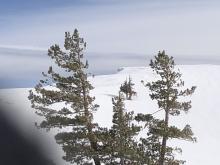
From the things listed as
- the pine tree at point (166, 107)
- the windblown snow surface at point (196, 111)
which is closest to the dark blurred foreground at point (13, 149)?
the pine tree at point (166, 107)

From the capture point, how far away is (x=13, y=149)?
16.8 ft

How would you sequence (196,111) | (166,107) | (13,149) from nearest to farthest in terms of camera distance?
(13,149)
(166,107)
(196,111)

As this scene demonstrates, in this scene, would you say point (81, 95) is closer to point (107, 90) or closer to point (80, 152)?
point (80, 152)

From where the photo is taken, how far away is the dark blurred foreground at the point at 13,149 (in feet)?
15.9

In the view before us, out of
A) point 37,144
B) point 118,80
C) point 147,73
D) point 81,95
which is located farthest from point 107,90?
point 37,144

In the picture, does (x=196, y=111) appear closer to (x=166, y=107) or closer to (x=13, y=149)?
(x=166, y=107)

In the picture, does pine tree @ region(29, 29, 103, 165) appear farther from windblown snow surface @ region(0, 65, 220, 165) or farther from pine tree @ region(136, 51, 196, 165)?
windblown snow surface @ region(0, 65, 220, 165)

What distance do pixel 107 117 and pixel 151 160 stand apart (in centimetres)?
5578

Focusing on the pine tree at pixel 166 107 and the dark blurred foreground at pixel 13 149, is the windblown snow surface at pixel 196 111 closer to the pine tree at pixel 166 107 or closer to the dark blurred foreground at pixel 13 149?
the pine tree at pixel 166 107

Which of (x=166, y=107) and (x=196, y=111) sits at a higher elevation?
(x=166, y=107)

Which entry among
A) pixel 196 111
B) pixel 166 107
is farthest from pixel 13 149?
pixel 196 111

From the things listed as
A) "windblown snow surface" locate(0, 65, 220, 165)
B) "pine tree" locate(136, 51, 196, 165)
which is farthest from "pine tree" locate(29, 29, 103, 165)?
"windblown snow surface" locate(0, 65, 220, 165)

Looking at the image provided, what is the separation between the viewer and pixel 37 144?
18.3 feet

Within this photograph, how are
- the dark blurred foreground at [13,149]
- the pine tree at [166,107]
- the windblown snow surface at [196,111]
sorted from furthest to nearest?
the windblown snow surface at [196,111]
the pine tree at [166,107]
the dark blurred foreground at [13,149]
